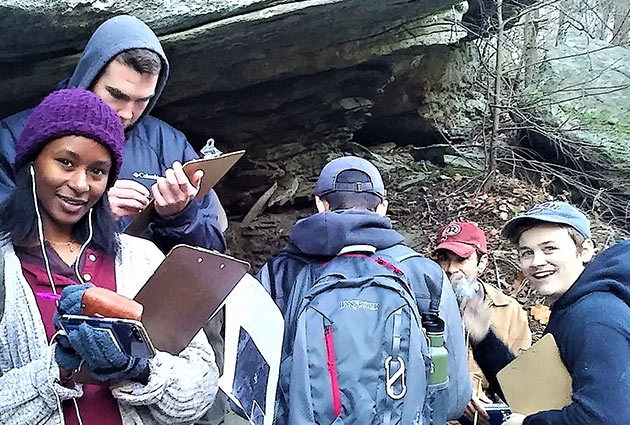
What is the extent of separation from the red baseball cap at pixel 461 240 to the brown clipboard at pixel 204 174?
159cm

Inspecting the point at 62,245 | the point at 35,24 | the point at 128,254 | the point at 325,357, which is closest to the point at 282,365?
the point at 325,357

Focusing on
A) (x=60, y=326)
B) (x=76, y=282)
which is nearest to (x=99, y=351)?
(x=60, y=326)

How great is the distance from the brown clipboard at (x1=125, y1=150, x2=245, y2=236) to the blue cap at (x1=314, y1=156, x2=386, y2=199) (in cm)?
55

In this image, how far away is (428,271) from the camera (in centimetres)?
273

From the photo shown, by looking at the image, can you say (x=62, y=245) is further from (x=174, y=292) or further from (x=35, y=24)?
(x=35, y=24)

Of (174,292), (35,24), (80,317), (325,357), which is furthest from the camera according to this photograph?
(35,24)

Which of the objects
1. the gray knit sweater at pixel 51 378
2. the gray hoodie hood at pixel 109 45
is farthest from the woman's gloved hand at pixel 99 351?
the gray hoodie hood at pixel 109 45

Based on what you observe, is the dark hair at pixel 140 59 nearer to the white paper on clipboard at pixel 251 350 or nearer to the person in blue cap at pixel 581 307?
the white paper on clipboard at pixel 251 350

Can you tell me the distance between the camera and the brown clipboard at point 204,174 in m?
2.43

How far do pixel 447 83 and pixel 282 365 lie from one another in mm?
5319

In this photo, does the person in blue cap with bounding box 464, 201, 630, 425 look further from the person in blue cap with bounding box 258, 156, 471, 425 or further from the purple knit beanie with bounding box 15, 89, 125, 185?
the purple knit beanie with bounding box 15, 89, 125, 185

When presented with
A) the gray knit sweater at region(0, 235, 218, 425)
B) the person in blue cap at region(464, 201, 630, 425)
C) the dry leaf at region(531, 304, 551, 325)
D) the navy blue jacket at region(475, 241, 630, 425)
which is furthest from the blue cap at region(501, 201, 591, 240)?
the dry leaf at region(531, 304, 551, 325)

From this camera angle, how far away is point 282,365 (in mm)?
2609

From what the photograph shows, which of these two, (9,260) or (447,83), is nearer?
(9,260)
